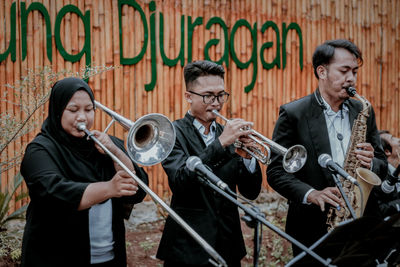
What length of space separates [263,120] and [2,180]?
4.11m

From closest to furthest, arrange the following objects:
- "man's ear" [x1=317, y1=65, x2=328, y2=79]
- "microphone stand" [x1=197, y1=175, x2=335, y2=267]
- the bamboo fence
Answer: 1. "microphone stand" [x1=197, y1=175, x2=335, y2=267]
2. "man's ear" [x1=317, y1=65, x2=328, y2=79]
3. the bamboo fence

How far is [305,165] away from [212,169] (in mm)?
752

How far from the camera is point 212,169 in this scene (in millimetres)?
2939

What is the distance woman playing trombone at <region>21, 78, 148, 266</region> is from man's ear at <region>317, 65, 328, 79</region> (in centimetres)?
167

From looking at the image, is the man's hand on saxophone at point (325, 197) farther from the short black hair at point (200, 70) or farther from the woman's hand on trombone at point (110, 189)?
the woman's hand on trombone at point (110, 189)

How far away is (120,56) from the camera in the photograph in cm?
575

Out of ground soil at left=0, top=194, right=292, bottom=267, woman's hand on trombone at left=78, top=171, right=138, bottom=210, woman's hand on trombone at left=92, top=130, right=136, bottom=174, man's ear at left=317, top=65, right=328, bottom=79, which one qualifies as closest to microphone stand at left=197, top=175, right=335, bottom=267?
woman's hand on trombone at left=78, top=171, right=138, bottom=210

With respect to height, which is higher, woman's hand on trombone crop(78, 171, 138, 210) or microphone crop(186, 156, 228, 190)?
microphone crop(186, 156, 228, 190)

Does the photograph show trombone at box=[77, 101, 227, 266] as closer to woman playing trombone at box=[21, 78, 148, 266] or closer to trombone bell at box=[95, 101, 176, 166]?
trombone bell at box=[95, 101, 176, 166]

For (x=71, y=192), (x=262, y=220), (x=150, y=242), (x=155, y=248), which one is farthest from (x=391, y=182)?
(x=150, y=242)

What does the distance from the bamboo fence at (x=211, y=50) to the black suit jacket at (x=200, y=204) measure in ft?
9.14

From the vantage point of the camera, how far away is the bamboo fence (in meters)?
5.26

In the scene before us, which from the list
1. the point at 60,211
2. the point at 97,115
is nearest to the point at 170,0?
the point at 97,115

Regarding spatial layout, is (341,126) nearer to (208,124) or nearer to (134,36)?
(208,124)
